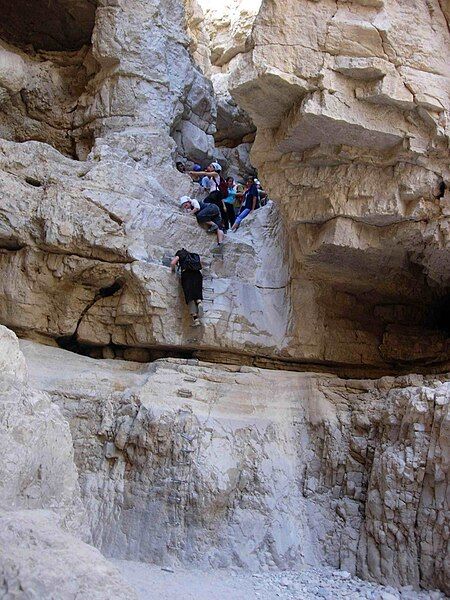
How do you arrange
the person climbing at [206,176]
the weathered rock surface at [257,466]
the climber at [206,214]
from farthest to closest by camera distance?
the person climbing at [206,176], the climber at [206,214], the weathered rock surface at [257,466]

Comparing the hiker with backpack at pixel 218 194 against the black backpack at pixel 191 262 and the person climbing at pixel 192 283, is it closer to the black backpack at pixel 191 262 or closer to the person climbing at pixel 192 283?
the black backpack at pixel 191 262

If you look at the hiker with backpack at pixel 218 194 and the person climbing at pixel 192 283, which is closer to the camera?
the person climbing at pixel 192 283

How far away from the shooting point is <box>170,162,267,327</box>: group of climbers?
8.00 metres

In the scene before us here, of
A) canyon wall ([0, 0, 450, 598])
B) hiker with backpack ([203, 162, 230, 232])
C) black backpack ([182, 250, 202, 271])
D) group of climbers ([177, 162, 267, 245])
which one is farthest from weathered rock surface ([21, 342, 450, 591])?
hiker with backpack ([203, 162, 230, 232])

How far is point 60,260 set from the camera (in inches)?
310

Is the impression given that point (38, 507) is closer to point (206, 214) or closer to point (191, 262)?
point (191, 262)

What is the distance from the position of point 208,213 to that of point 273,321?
186 cm

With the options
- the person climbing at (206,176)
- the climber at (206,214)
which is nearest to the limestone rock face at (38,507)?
the climber at (206,214)

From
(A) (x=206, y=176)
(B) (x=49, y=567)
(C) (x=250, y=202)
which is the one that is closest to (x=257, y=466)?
(B) (x=49, y=567)

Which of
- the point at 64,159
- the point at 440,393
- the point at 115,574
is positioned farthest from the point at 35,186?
the point at 115,574

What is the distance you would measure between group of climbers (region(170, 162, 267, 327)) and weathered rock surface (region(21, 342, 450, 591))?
0.92 meters

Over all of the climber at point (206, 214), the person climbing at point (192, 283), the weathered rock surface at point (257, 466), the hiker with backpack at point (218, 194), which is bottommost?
the weathered rock surface at point (257, 466)

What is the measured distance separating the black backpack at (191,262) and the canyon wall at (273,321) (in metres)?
0.29

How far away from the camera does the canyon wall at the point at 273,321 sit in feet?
21.0
